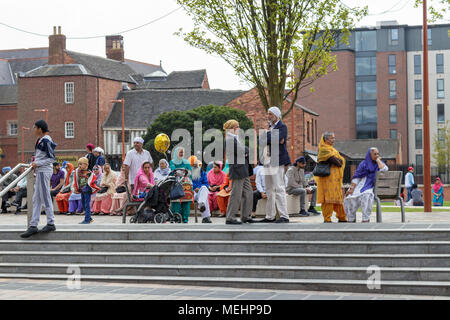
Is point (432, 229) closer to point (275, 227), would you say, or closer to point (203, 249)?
point (275, 227)

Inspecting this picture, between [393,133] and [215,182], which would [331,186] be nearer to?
[215,182]

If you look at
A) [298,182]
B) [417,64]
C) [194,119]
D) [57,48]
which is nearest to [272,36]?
[298,182]

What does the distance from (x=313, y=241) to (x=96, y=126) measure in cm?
6450

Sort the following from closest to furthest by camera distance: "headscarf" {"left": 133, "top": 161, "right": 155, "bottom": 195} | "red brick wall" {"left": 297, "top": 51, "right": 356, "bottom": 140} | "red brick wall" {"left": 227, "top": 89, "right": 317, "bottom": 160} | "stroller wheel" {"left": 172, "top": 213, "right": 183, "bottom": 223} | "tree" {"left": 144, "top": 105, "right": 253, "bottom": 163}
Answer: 1. "stroller wheel" {"left": 172, "top": 213, "right": 183, "bottom": 223}
2. "headscarf" {"left": 133, "top": 161, "right": 155, "bottom": 195}
3. "tree" {"left": 144, "top": 105, "right": 253, "bottom": 163}
4. "red brick wall" {"left": 227, "top": 89, "right": 317, "bottom": 160}
5. "red brick wall" {"left": 297, "top": 51, "right": 356, "bottom": 140}

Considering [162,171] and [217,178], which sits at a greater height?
[162,171]

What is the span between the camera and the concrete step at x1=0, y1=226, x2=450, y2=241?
9.55m

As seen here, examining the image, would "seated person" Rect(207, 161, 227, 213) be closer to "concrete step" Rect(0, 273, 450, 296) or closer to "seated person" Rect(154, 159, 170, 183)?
"seated person" Rect(154, 159, 170, 183)

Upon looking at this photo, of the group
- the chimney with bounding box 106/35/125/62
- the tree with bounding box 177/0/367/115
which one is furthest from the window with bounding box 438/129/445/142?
the tree with bounding box 177/0/367/115

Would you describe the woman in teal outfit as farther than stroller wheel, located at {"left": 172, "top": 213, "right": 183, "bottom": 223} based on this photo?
Yes

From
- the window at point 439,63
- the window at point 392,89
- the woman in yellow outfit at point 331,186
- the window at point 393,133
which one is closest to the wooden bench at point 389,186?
the woman in yellow outfit at point 331,186

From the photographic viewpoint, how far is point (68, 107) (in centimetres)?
7194

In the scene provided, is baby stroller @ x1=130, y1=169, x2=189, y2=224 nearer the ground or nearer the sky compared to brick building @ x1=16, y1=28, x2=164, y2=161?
nearer the ground

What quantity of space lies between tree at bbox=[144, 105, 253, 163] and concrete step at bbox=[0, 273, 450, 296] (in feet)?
159

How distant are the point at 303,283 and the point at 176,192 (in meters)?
4.90
